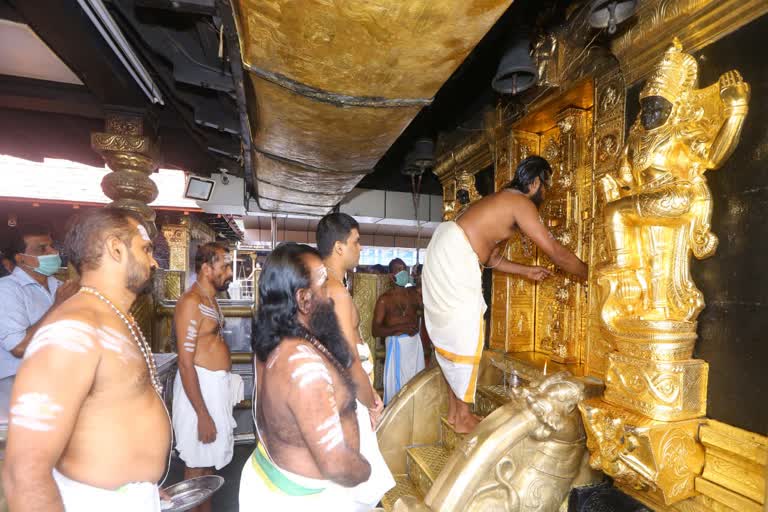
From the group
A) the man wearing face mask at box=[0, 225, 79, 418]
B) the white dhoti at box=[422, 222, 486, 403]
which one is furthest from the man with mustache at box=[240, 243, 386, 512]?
the man wearing face mask at box=[0, 225, 79, 418]

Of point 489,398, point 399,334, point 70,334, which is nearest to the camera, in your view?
point 70,334

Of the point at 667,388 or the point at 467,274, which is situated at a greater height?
the point at 467,274

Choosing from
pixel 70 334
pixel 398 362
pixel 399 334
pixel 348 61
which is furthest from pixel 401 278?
pixel 70 334

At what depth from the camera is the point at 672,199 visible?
1493 millimetres

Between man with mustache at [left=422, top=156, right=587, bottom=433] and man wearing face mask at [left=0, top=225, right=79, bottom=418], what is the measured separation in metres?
2.85

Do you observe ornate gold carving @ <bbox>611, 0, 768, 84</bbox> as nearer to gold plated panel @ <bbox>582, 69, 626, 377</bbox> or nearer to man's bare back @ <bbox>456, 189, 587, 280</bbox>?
gold plated panel @ <bbox>582, 69, 626, 377</bbox>

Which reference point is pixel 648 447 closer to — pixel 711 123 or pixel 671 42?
pixel 711 123

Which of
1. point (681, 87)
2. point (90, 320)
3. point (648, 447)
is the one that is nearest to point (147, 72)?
point (90, 320)

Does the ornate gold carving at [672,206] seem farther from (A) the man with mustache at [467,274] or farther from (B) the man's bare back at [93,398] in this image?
(B) the man's bare back at [93,398]

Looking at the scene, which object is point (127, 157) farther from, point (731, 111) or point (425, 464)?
point (731, 111)

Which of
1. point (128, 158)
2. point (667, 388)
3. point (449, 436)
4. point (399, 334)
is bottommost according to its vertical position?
point (449, 436)

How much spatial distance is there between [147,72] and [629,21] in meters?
4.26

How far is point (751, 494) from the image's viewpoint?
4.53 ft

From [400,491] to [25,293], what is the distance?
3.54 meters
